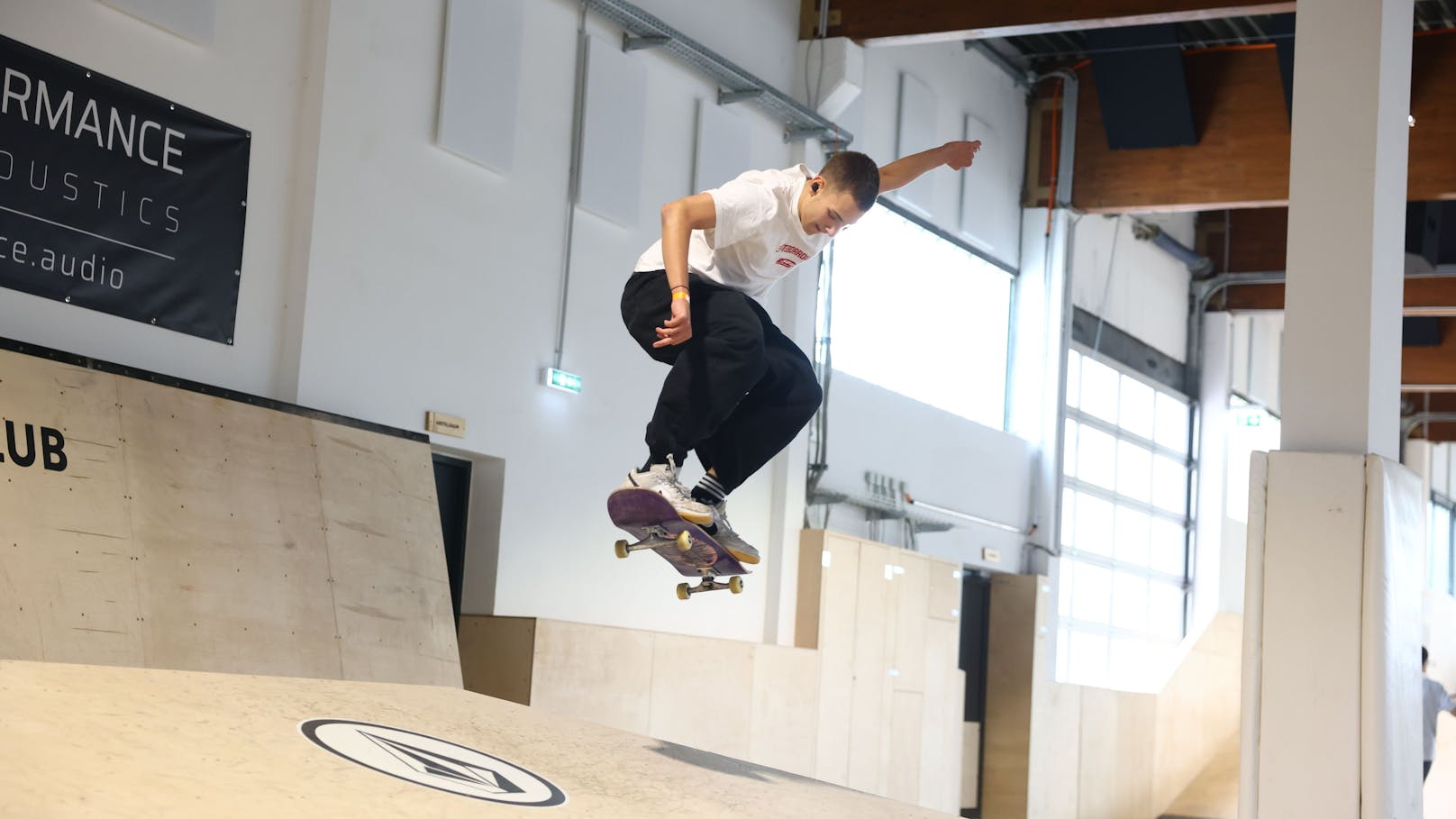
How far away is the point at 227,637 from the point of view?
579cm

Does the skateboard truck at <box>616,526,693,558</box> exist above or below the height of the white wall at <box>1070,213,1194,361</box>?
below

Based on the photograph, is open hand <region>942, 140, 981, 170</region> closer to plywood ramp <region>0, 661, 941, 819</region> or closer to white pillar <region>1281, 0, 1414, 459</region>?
white pillar <region>1281, 0, 1414, 459</region>

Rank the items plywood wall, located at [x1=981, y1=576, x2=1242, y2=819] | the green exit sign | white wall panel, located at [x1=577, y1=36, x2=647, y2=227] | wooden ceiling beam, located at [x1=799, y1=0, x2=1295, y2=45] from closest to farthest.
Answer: the green exit sign, white wall panel, located at [x1=577, y1=36, x2=647, y2=227], wooden ceiling beam, located at [x1=799, y1=0, x2=1295, y2=45], plywood wall, located at [x1=981, y1=576, x2=1242, y2=819]

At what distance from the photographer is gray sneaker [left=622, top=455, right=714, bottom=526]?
418cm

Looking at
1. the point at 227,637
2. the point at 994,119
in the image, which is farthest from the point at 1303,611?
the point at 994,119

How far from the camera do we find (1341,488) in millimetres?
4875

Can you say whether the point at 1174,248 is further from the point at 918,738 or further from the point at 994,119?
the point at 918,738

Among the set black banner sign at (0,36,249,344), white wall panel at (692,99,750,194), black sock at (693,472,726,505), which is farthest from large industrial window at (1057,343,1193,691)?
black sock at (693,472,726,505)

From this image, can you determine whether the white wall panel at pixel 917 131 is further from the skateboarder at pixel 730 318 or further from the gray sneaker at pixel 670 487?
the gray sneaker at pixel 670 487

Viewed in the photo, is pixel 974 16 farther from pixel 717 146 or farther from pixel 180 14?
pixel 180 14

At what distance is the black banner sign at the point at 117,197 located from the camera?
5684mm

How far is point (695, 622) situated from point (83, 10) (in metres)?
5.19

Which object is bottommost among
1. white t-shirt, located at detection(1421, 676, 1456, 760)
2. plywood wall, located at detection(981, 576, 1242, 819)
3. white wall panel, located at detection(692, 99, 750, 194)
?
plywood wall, located at detection(981, 576, 1242, 819)

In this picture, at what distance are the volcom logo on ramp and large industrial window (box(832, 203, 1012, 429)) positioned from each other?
7.38 meters
